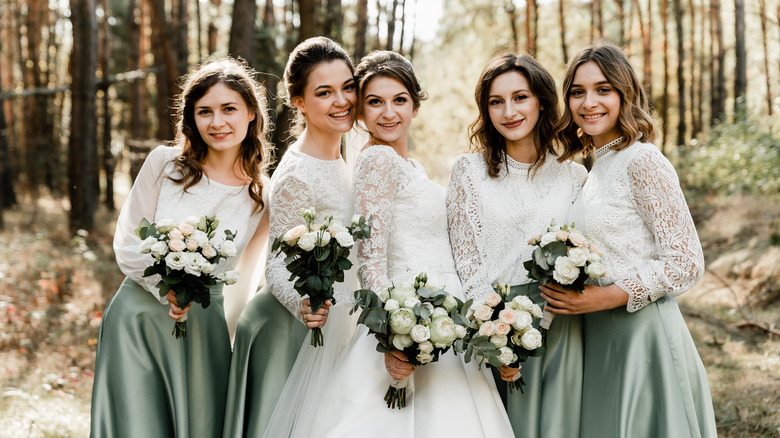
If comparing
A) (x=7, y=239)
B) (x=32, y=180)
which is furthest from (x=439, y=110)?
(x=32, y=180)

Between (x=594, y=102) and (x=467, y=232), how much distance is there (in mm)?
1035

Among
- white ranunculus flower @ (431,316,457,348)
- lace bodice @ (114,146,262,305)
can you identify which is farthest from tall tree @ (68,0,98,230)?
white ranunculus flower @ (431,316,457,348)

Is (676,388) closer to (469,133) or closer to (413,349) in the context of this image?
(413,349)

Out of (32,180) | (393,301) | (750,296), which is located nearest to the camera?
(393,301)

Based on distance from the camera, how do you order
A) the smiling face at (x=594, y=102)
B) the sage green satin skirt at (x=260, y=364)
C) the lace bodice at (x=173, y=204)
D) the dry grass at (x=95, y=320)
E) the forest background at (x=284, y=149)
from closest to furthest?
the smiling face at (x=594, y=102), the sage green satin skirt at (x=260, y=364), the lace bodice at (x=173, y=204), the dry grass at (x=95, y=320), the forest background at (x=284, y=149)

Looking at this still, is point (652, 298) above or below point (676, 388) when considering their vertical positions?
above

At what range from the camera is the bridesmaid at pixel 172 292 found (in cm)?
385

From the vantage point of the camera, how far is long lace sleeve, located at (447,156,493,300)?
3.71 meters

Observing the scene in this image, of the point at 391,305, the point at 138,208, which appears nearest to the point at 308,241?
the point at 391,305

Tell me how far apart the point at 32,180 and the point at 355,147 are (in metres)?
23.2

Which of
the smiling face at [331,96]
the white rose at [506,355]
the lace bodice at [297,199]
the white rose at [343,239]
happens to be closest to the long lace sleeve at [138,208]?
the lace bodice at [297,199]

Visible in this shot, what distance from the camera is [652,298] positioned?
3.41m

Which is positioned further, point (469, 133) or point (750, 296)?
point (750, 296)

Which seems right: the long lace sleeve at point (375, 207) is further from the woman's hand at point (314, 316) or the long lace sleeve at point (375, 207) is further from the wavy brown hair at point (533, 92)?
the wavy brown hair at point (533, 92)
